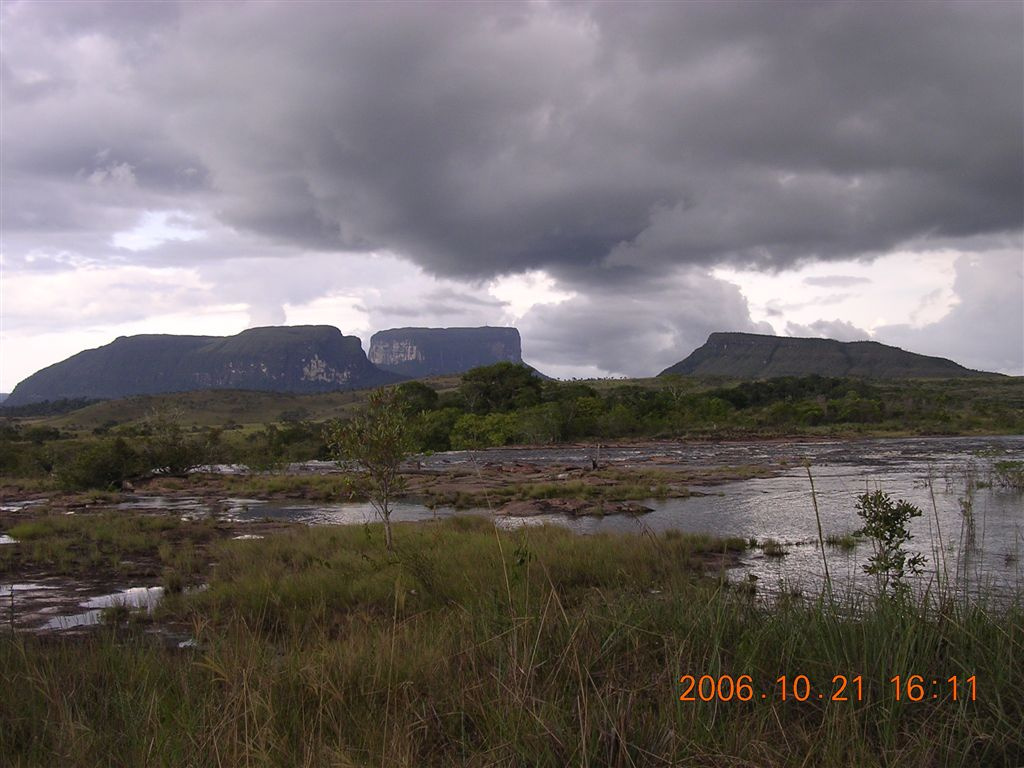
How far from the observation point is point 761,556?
1859cm

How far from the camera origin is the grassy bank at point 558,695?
4465mm

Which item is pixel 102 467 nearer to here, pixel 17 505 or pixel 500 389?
pixel 17 505

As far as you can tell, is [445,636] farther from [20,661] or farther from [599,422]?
[599,422]

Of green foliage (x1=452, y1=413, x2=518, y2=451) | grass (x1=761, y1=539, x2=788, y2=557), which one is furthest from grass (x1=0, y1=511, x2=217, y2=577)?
green foliage (x1=452, y1=413, x2=518, y2=451)

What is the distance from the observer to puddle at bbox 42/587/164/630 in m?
12.3

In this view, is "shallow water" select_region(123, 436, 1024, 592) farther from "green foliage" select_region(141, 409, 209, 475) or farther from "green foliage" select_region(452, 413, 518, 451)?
"green foliage" select_region(452, 413, 518, 451)

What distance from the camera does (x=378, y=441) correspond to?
1761 cm

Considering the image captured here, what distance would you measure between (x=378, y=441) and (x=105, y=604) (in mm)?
6253

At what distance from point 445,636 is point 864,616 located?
12.0 ft

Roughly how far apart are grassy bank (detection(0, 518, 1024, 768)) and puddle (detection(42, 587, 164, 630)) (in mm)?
5033

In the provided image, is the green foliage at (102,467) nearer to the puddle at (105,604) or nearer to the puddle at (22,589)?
the puddle at (22,589)

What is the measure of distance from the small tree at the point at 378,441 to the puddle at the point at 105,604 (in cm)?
483

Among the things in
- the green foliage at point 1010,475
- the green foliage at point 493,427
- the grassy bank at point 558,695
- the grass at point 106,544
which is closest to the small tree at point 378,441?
the grass at point 106,544

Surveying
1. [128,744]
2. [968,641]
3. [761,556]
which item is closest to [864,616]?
[968,641]
